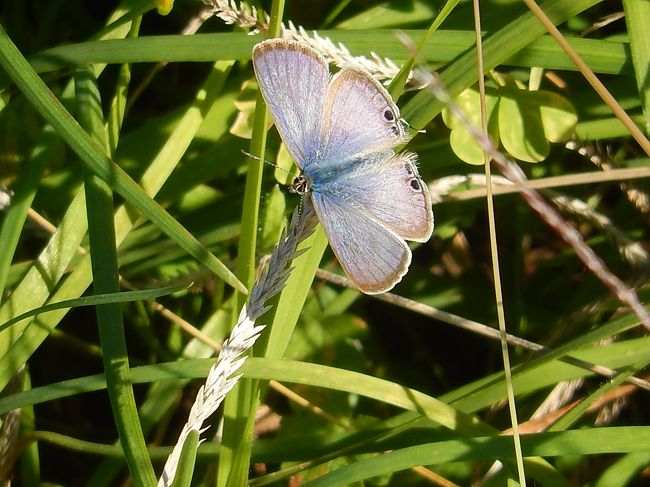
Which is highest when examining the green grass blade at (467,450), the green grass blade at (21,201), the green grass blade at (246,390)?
the green grass blade at (21,201)

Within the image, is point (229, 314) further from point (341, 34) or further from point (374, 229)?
point (341, 34)

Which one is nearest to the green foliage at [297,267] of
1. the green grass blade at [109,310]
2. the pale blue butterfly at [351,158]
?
the green grass blade at [109,310]

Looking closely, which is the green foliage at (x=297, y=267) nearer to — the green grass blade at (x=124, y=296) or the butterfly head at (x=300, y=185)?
the green grass blade at (x=124, y=296)

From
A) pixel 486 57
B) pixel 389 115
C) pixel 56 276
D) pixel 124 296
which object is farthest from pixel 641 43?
pixel 56 276

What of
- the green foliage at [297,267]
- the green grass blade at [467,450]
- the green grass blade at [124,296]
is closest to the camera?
the green grass blade at [124,296]

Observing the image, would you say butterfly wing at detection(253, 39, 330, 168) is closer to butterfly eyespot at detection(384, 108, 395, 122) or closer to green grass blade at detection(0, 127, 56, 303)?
butterfly eyespot at detection(384, 108, 395, 122)

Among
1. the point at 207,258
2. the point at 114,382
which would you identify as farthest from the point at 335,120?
the point at 114,382

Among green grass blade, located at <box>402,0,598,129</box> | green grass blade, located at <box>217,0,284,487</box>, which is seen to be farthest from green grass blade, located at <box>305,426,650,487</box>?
green grass blade, located at <box>402,0,598,129</box>

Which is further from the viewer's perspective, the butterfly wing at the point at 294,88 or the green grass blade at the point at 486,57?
the green grass blade at the point at 486,57
